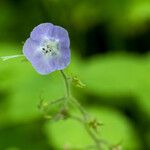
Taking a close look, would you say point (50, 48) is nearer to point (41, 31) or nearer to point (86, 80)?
point (41, 31)

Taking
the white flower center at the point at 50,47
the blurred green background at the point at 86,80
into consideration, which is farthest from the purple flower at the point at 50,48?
the blurred green background at the point at 86,80

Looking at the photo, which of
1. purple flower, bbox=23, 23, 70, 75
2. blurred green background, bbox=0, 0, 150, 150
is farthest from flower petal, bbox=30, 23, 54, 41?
blurred green background, bbox=0, 0, 150, 150

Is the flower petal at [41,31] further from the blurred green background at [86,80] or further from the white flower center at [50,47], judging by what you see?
the blurred green background at [86,80]

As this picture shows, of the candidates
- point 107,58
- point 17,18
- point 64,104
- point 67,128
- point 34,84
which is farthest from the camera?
point 17,18

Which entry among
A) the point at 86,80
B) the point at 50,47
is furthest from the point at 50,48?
the point at 86,80

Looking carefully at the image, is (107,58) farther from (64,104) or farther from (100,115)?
(64,104)

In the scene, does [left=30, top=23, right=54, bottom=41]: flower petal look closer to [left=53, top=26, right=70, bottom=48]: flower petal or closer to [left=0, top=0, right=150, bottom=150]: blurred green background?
[left=53, top=26, right=70, bottom=48]: flower petal

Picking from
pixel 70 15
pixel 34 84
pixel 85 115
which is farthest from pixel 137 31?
pixel 85 115

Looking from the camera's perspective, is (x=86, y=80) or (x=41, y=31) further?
(x=86, y=80)
